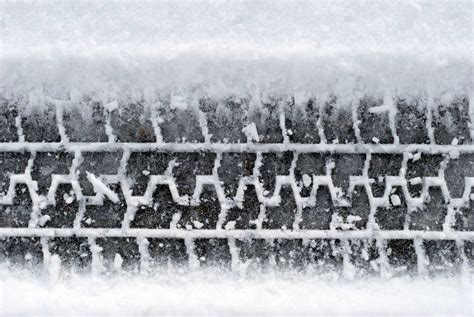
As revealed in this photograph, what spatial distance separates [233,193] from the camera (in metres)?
1.62

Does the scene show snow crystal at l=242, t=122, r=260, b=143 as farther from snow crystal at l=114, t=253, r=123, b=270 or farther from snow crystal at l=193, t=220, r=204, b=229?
snow crystal at l=114, t=253, r=123, b=270

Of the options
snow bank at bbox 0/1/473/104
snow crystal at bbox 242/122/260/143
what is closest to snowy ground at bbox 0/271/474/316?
snow crystal at bbox 242/122/260/143

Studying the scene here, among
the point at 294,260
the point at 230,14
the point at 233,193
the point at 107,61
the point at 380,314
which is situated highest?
the point at 230,14

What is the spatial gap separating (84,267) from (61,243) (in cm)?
10

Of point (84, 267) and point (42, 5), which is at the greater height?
point (42, 5)

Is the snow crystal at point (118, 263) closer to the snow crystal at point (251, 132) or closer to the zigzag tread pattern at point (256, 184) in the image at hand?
the zigzag tread pattern at point (256, 184)

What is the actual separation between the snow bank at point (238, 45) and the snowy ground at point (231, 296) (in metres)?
0.58

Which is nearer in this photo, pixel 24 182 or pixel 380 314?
pixel 380 314

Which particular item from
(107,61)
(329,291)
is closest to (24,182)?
(107,61)

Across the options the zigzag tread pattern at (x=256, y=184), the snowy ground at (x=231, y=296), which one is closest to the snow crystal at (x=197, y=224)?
the zigzag tread pattern at (x=256, y=184)

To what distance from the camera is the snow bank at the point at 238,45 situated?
1.58 meters

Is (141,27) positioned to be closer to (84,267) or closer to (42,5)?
(42,5)

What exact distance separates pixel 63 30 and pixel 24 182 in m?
0.47

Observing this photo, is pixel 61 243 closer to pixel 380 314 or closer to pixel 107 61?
pixel 107 61
